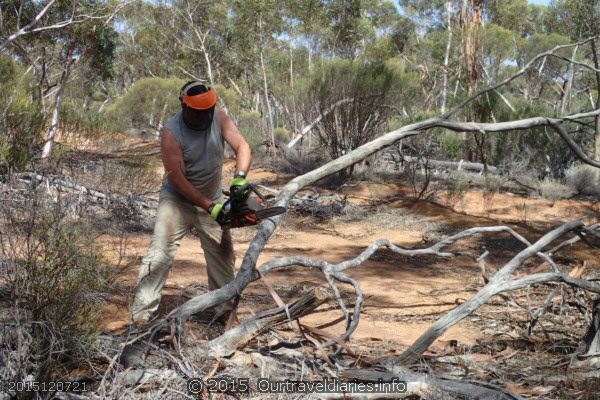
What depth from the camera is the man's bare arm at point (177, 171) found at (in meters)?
3.69

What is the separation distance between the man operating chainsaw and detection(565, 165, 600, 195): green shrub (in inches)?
471

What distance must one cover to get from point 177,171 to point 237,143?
51 centimetres

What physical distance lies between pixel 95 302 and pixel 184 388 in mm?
1553

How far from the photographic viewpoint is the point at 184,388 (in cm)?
285

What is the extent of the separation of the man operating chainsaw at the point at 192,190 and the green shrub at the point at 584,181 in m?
12.0

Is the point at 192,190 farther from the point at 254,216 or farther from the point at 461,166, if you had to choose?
the point at 461,166

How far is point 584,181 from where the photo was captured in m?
13.8

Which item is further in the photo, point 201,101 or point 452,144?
point 452,144

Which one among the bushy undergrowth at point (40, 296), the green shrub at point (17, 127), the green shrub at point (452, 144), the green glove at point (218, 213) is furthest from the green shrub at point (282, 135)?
the bushy undergrowth at point (40, 296)

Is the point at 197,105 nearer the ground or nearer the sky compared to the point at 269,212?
nearer the sky

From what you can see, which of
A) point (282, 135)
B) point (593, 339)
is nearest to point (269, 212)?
point (593, 339)

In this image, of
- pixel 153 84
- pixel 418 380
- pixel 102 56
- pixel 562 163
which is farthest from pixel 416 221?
pixel 153 84

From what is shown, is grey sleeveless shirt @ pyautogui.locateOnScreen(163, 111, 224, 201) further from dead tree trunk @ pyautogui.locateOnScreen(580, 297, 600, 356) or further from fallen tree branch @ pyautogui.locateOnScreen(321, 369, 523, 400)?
dead tree trunk @ pyautogui.locateOnScreen(580, 297, 600, 356)

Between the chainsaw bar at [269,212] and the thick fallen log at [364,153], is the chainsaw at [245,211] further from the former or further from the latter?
the thick fallen log at [364,153]
